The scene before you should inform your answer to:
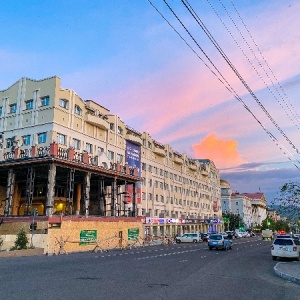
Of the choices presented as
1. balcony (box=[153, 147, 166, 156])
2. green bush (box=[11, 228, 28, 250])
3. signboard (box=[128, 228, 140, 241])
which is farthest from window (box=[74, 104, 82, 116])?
balcony (box=[153, 147, 166, 156])

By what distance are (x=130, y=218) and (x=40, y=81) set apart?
20482mm

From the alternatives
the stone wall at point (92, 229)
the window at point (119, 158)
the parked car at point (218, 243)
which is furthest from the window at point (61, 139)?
the parked car at point (218, 243)

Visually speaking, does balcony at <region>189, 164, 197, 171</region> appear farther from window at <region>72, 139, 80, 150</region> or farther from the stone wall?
window at <region>72, 139, 80, 150</region>

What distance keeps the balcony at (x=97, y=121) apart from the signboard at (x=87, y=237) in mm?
16101

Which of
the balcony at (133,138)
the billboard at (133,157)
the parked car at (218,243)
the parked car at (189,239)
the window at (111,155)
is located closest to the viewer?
the parked car at (218,243)

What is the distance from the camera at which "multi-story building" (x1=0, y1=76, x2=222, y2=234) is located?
34.2 metres

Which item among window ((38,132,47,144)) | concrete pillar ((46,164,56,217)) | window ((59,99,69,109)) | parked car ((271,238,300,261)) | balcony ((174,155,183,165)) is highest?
balcony ((174,155,183,165))

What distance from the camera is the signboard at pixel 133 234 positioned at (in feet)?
134

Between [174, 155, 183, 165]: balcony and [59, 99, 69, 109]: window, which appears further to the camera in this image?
[174, 155, 183, 165]: balcony

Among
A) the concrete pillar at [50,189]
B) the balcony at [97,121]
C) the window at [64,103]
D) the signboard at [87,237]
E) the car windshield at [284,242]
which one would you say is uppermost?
the window at [64,103]

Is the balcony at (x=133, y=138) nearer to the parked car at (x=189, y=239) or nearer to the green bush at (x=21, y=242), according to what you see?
the parked car at (x=189, y=239)

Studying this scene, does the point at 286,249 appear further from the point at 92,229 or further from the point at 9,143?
the point at 9,143

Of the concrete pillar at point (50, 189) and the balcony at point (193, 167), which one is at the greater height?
the balcony at point (193, 167)

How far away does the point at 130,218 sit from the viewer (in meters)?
41.4
